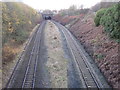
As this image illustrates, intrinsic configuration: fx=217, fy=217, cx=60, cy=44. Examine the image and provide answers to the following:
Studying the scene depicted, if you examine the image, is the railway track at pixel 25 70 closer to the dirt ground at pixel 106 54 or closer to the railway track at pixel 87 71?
the railway track at pixel 87 71

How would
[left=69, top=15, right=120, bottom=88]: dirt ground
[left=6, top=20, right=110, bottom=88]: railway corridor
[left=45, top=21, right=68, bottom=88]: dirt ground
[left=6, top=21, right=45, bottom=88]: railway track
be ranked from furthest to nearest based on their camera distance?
[left=69, top=15, right=120, bottom=88]: dirt ground → [left=45, top=21, right=68, bottom=88]: dirt ground → [left=6, top=20, right=110, bottom=88]: railway corridor → [left=6, top=21, right=45, bottom=88]: railway track

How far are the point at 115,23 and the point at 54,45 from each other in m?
9.65

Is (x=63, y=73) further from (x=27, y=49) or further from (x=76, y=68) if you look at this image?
(x=27, y=49)

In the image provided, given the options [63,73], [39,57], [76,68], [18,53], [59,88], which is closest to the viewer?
[59,88]

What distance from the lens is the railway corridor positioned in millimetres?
17703

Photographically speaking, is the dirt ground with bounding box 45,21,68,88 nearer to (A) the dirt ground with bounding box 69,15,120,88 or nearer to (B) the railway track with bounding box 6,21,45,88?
(B) the railway track with bounding box 6,21,45,88

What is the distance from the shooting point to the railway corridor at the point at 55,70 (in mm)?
17703

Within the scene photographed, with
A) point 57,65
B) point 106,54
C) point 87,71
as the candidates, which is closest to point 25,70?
point 57,65

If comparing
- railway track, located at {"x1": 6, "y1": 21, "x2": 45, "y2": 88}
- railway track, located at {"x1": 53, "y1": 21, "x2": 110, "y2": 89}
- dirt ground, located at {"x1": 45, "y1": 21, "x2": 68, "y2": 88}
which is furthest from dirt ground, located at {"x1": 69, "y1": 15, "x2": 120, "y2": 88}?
railway track, located at {"x1": 6, "y1": 21, "x2": 45, "y2": 88}

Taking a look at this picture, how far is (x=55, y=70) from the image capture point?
2055 centimetres

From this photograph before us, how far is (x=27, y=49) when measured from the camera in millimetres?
28500

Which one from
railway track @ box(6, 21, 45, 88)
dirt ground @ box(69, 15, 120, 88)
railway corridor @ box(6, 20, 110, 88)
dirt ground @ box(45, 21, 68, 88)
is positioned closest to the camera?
A: railway track @ box(6, 21, 45, 88)

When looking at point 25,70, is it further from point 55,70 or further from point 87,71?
point 87,71

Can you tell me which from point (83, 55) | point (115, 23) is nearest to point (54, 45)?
point (83, 55)
